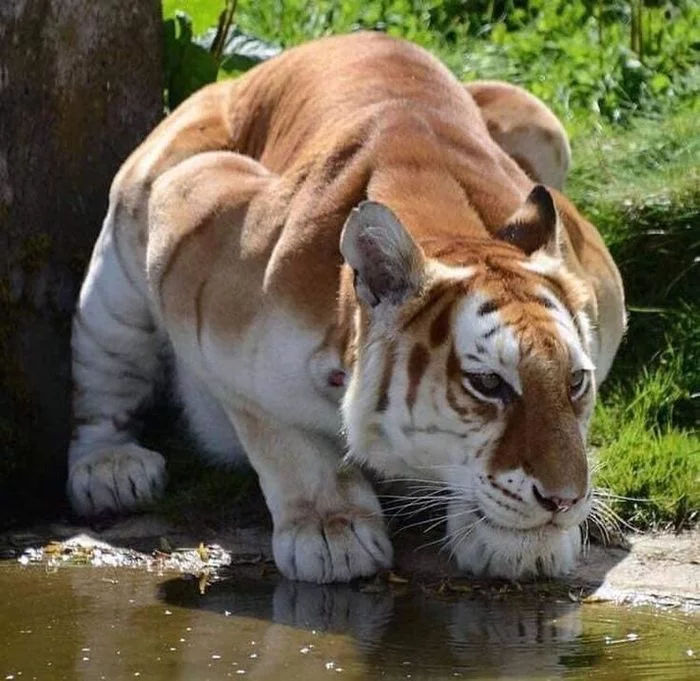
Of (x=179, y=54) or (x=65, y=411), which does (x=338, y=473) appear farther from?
(x=179, y=54)

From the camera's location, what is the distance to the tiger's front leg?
5227 millimetres

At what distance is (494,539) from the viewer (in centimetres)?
508

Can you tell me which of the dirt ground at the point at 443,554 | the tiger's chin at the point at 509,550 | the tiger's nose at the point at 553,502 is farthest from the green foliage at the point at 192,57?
the tiger's nose at the point at 553,502

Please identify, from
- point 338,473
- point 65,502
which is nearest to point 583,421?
point 338,473

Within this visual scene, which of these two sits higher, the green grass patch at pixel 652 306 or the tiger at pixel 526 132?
the tiger at pixel 526 132

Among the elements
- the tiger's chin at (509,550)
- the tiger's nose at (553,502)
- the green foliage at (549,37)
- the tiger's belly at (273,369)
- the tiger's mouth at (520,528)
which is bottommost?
the tiger's chin at (509,550)

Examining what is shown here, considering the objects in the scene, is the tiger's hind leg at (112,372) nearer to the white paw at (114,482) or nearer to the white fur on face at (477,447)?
the white paw at (114,482)

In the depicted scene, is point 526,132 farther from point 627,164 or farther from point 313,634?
point 313,634

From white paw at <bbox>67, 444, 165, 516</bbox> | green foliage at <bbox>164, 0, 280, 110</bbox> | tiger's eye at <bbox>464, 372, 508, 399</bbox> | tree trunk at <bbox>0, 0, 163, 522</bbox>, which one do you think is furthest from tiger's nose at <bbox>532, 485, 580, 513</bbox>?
green foliage at <bbox>164, 0, 280, 110</bbox>

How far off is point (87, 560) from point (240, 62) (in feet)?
9.58

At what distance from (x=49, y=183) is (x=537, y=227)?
1.96 metres

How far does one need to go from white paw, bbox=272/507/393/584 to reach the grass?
652 millimetres

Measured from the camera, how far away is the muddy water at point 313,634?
14.7 feet

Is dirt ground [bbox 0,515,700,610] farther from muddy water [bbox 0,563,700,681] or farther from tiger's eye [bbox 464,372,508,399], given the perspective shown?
tiger's eye [bbox 464,372,508,399]
